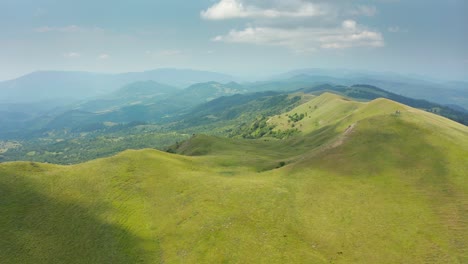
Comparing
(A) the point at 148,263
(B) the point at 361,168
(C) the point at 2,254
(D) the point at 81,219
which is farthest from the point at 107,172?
(B) the point at 361,168

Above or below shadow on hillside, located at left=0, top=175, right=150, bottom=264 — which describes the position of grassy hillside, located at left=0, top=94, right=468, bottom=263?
above

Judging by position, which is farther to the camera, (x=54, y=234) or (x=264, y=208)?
(x=54, y=234)

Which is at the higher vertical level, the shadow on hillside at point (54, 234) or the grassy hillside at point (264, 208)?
the grassy hillside at point (264, 208)

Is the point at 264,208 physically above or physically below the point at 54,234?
above

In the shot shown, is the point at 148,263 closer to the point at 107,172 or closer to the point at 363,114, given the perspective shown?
the point at 107,172

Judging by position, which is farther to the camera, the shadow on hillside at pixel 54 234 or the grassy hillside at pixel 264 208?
the shadow on hillside at pixel 54 234
